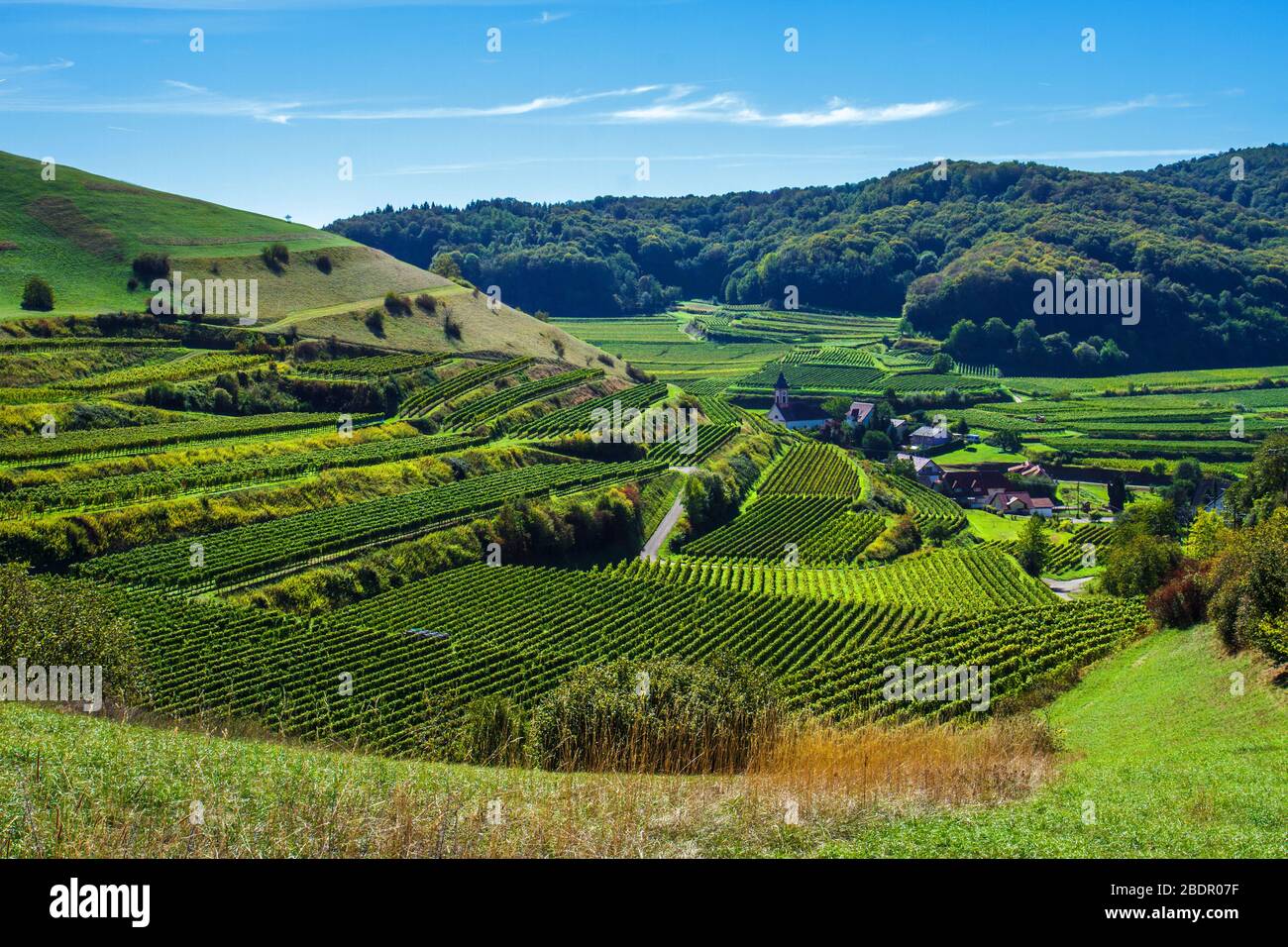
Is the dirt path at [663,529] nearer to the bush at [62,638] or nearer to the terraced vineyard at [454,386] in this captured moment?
the terraced vineyard at [454,386]

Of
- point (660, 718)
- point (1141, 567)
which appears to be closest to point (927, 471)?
point (1141, 567)

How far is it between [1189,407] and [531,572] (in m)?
113

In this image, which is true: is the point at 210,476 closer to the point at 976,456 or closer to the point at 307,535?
the point at 307,535

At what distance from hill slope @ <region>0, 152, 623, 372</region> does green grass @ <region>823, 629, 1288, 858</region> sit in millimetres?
84763

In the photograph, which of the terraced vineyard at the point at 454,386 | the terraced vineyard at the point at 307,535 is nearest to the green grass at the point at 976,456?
the terraced vineyard at the point at 454,386

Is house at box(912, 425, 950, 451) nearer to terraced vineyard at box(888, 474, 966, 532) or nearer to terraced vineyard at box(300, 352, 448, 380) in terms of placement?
terraced vineyard at box(888, 474, 966, 532)

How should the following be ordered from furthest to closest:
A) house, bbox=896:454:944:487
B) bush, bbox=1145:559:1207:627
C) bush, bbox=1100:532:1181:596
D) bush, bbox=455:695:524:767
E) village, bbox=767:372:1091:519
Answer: house, bbox=896:454:944:487, village, bbox=767:372:1091:519, bush, bbox=1100:532:1181:596, bush, bbox=1145:559:1207:627, bush, bbox=455:695:524:767

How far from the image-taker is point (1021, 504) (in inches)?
3738

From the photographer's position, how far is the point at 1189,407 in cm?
13275

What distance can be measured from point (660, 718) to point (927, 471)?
8979cm

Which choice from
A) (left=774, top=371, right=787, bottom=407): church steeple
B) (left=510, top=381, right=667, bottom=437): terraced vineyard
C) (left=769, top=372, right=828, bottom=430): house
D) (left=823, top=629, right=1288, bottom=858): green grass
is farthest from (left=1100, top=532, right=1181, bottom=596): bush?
(left=774, top=371, right=787, bottom=407): church steeple

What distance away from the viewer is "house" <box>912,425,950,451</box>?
386ft

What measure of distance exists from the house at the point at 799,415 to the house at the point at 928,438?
11.6 metres
